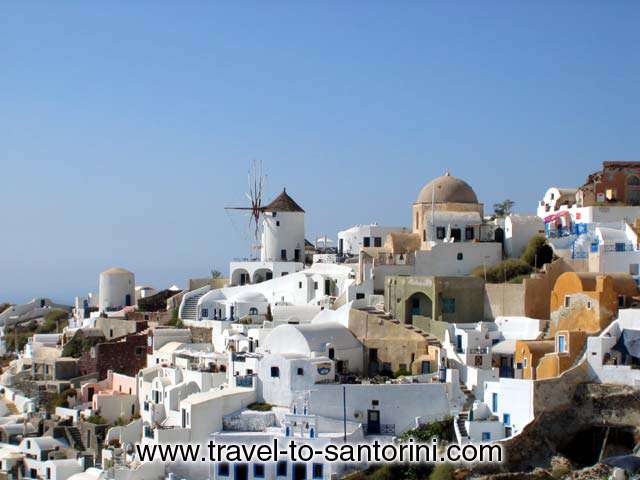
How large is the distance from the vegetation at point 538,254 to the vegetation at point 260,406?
11.7m

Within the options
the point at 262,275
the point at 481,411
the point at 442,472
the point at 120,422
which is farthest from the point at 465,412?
the point at 262,275

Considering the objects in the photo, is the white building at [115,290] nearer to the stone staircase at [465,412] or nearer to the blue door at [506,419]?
the stone staircase at [465,412]

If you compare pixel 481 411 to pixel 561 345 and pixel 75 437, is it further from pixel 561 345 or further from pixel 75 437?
pixel 75 437

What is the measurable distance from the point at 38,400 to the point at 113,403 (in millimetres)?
4355

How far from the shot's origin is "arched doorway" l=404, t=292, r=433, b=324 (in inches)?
1403

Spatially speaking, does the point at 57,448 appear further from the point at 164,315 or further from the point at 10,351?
the point at 10,351

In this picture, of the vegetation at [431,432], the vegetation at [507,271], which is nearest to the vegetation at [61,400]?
the vegetation at [431,432]

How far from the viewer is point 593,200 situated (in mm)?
40500

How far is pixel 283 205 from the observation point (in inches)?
1831

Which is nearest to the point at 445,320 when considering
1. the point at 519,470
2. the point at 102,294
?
the point at 519,470

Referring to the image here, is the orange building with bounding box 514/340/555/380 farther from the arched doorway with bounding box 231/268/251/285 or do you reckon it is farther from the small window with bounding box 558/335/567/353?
the arched doorway with bounding box 231/268/251/285

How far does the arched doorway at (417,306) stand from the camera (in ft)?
117

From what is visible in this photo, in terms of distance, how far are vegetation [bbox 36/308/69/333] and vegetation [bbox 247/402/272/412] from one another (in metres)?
21.8

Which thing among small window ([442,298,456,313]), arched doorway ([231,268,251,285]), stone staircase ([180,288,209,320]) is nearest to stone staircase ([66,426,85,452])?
stone staircase ([180,288,209,320])
